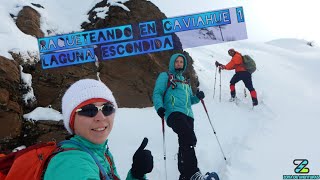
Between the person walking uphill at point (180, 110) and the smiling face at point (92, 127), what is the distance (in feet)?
10.9

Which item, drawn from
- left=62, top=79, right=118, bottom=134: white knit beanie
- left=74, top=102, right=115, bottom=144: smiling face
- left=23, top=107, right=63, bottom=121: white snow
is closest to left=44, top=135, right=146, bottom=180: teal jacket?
left=74, top=102, right=115, bottom=144: smiling face

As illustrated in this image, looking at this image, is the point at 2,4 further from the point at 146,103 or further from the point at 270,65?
the point at 270,65

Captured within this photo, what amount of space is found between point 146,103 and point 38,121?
12.2 feet

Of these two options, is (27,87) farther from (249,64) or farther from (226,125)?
(249,64)

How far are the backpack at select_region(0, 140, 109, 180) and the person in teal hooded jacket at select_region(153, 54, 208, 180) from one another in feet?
12.4

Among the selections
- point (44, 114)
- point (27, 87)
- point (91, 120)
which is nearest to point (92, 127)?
point (91, 120)

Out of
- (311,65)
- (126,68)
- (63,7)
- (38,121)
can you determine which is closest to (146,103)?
(126,68)

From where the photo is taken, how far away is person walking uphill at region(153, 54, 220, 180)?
555 centimetres

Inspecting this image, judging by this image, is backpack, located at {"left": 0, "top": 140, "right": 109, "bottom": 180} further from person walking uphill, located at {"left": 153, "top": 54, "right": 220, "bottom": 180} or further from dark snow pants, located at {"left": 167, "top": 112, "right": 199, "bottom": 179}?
dark snow pants, located at {"left": 167, "top": 112, "right": 199, "bottom": 179}

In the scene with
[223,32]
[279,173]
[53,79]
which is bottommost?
[279,173]

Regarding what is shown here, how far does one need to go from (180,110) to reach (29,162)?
4343mm

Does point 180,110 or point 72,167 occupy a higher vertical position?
point 180,110

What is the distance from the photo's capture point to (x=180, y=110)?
19.5 feet

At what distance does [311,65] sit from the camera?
20156 mm
